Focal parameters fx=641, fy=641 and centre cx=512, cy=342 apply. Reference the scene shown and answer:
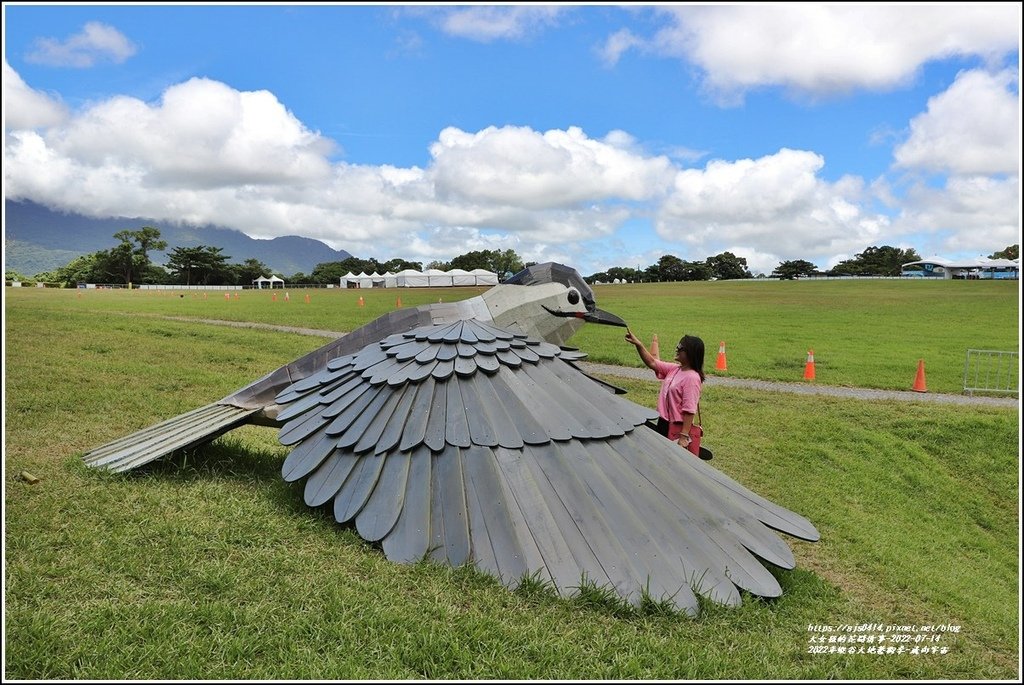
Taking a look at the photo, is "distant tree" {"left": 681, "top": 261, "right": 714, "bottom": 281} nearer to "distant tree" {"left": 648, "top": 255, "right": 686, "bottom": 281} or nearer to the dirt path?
"distant tree" {"left": 648, "top": 255, "right": 686, "bottom": 281}

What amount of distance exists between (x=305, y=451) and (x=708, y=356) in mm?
11872

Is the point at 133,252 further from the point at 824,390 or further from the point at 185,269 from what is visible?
the point at 824,390

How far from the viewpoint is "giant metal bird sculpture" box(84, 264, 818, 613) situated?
3.22m

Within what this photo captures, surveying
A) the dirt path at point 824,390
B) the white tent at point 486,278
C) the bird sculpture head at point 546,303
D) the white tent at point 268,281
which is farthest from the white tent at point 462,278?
the white tent at point 268,281

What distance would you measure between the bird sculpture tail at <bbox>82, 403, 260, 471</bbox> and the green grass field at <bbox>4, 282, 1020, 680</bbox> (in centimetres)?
15

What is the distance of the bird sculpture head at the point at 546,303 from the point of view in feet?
17.3

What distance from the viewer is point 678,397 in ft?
15.5

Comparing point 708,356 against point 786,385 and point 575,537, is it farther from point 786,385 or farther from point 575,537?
point 575,537

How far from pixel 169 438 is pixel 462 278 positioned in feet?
8.98

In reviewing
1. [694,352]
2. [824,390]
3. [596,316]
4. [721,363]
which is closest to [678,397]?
[694,352]

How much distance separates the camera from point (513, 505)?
3.34 meters

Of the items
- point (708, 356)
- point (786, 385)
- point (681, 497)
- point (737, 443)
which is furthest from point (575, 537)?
point (708, 356)

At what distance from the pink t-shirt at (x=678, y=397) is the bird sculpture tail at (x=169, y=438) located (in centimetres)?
312

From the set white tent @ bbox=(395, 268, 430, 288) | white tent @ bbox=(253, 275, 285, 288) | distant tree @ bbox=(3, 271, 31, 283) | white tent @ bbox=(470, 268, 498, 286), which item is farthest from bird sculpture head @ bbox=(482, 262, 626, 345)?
white tent @ bbox=(253, 275, 285, 288)
